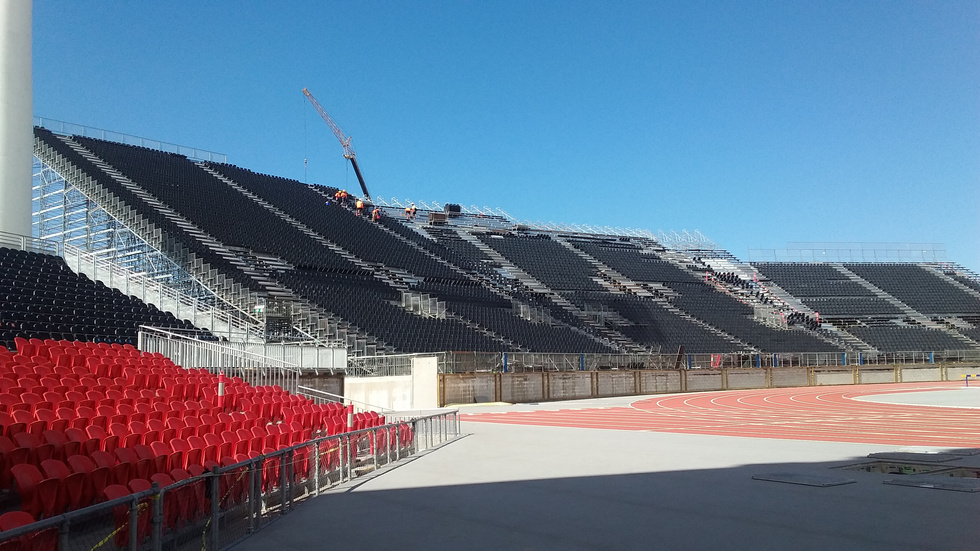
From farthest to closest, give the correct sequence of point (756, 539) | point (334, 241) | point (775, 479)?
1. point (334, 241)
2. point (775, 479)
3. point (756, 539)

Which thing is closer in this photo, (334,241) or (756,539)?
(756,539)

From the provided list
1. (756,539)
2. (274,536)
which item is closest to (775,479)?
(756,539)

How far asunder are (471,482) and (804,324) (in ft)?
189

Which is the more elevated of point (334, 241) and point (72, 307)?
point (334, 241)

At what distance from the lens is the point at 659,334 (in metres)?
52.8

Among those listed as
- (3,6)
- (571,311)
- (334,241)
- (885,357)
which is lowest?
(885,357)

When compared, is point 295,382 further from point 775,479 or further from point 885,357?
point 885,357

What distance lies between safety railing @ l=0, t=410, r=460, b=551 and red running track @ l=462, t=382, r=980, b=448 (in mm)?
10464

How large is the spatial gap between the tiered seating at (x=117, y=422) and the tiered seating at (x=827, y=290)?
58.6m

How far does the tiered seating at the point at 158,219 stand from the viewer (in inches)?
1433

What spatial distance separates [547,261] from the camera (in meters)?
63.7

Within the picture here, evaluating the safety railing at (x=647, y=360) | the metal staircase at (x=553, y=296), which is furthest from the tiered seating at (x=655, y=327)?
the safety railing at (x=647, y=360)

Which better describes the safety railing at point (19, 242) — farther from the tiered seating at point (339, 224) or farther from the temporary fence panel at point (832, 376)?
the temporary fence panel at point (832, 376)

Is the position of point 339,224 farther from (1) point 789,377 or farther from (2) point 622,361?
(1) point 789,377
